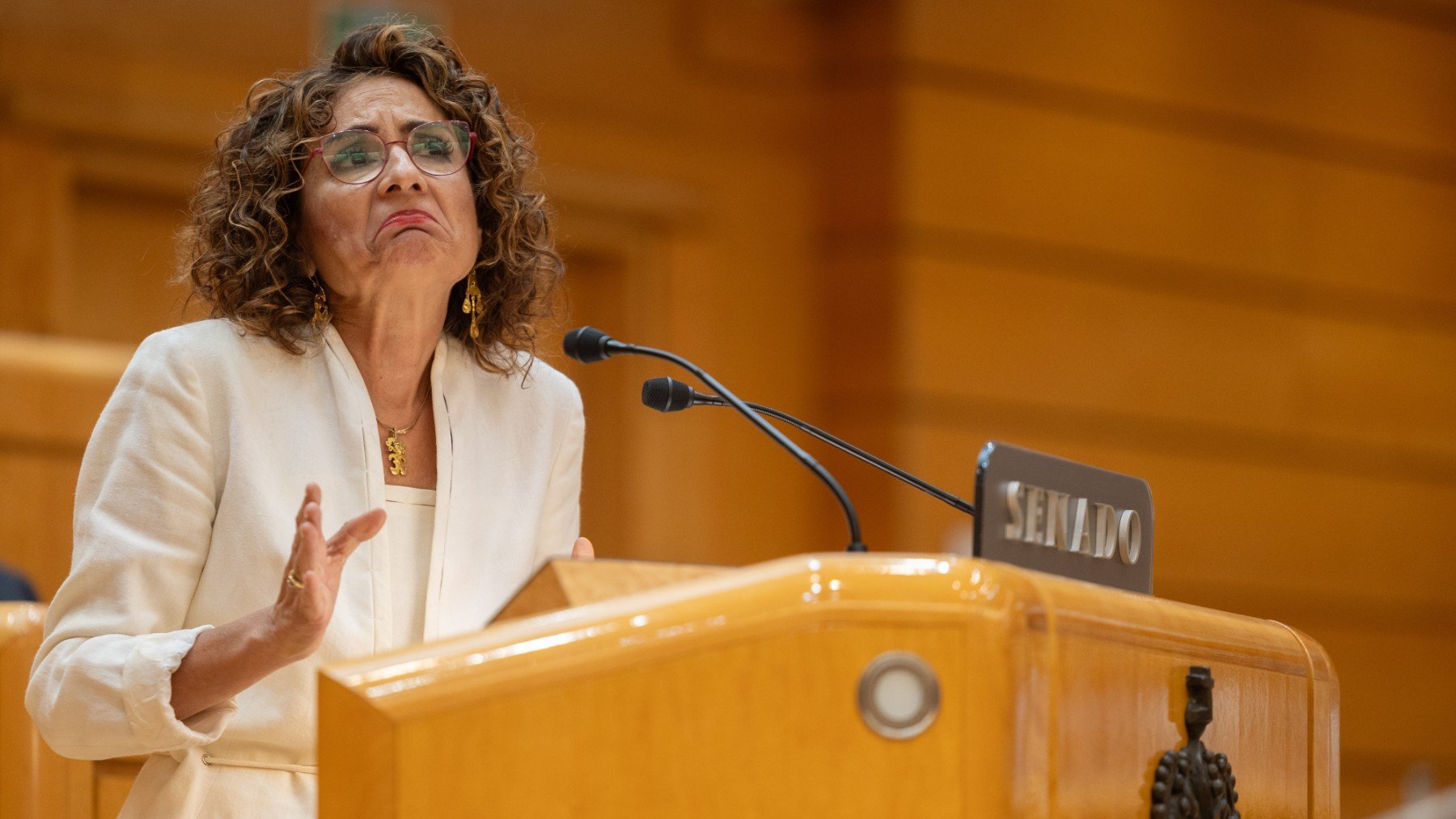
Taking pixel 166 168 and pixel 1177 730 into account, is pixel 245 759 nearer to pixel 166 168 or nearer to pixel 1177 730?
pixel 1177 730

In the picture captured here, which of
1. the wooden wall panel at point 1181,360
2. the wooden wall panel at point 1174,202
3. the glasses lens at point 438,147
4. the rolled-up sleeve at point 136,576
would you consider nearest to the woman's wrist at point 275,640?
the rolled-up sleeve at point 136,576

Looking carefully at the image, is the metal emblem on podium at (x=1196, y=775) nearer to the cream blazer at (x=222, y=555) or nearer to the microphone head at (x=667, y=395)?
the microphone head at (x=667, y=395)

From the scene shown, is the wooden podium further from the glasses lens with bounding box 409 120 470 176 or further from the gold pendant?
the glasses lens with bounding box 409 120 470 176

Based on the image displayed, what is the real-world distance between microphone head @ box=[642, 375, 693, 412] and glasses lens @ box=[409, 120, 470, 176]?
393mm

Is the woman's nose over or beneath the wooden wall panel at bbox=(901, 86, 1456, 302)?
beneath

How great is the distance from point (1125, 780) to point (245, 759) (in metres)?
0.93

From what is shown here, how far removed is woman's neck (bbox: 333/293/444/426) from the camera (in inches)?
80.7

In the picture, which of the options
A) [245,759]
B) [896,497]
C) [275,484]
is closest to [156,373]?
[275,484]

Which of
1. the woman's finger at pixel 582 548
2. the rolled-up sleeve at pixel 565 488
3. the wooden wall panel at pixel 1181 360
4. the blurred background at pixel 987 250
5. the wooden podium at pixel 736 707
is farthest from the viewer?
the wooden wall panel at pixel 1181 360

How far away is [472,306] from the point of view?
2184 mm

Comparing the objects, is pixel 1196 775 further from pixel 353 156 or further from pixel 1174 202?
pixel 1174 202

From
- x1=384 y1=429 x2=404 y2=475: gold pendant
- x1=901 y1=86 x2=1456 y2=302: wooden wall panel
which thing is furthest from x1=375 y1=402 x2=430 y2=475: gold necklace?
x1=901 y1=86 x2=1456 y2=302: wooden wall panel

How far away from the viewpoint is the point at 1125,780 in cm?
135

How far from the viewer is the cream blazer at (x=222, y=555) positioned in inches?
67.3
